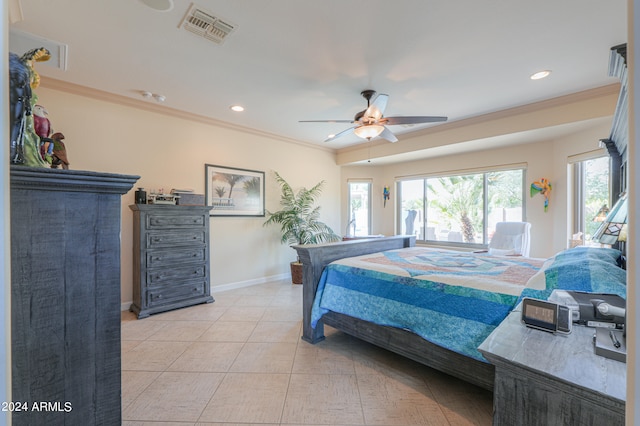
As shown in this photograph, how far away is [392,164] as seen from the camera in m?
5.82

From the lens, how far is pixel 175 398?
1736mm

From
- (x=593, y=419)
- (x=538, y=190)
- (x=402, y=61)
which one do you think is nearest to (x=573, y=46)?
(x=402, y=61)

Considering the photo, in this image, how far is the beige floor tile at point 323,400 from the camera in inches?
61.3

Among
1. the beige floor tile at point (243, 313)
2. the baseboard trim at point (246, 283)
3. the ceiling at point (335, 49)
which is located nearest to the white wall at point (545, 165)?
the ceiling at point (335, 49)

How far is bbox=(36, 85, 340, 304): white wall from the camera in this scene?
3.01 meters

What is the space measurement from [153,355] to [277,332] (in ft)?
3.50

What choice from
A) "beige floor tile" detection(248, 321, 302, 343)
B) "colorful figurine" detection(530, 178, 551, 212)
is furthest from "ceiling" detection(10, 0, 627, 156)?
"beige floor tile" detection(248, 321, 302, 343)

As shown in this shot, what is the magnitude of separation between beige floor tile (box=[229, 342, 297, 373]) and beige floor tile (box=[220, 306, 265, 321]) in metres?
0.62

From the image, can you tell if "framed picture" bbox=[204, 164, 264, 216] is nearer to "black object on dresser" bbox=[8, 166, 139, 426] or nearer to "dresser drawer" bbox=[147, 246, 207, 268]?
"dresser drawer" bbox=[147, 246, 207, 268]

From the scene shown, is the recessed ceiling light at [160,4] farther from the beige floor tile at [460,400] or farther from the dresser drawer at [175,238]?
the beige floor tile at [460,400]

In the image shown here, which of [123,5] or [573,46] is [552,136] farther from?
→ [123,5]

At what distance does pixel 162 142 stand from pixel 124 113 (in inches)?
19.6

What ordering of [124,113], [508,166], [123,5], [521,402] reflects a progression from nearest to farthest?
1. [521,402]
2. [123,5]
3. [124,113]
4. [508,166]

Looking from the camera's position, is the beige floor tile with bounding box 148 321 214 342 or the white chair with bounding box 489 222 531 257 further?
the white chair with bounding box 489 222 531 257
